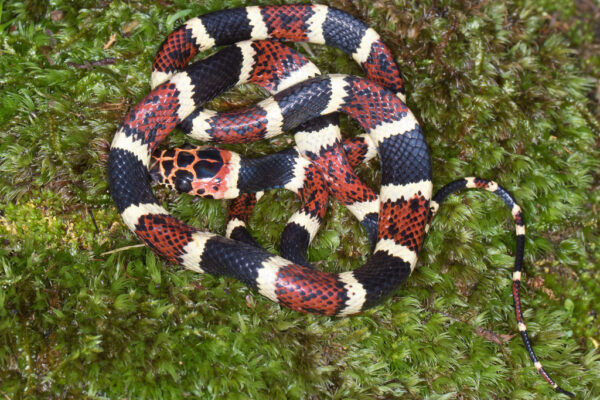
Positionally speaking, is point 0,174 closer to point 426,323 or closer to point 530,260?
point 426,323

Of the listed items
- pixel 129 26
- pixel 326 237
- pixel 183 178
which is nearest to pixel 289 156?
pixel 326 237

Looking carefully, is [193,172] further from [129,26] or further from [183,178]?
[129,26]

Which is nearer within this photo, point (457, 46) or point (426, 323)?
point (426, 323)

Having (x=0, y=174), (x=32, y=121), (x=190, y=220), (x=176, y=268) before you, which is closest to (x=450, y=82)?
(x=190, y=220)

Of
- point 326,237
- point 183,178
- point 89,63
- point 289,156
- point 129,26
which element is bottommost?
point 326,237

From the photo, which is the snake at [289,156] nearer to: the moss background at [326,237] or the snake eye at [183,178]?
the snake eye at [183,178]

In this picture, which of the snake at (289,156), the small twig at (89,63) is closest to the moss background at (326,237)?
the small twig at (89,63)

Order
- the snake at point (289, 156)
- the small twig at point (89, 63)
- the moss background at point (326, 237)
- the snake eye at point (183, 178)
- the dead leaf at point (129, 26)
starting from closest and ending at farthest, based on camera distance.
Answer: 1. the moss background at point (326, 237)
2. the snake at point (289, 156)
3. the snake eye at point (183, 178)
4. the small twig at point (89, 63)
5. the dead leaf at point (129, 26)
